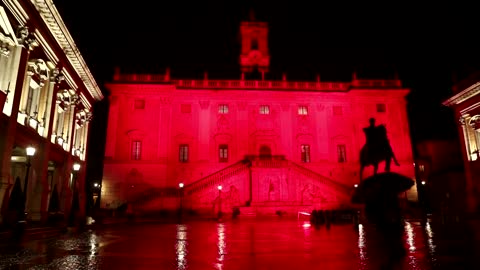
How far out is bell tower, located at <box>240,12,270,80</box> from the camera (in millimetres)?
48500

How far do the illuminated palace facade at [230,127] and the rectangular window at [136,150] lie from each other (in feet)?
0.39

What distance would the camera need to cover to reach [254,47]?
4912 cm

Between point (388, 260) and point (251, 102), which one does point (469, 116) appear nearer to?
point (251, 102)

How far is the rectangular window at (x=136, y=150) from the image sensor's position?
124 feet

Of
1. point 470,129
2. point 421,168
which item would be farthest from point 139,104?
point 421,168

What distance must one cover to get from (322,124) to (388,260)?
35.1 metres

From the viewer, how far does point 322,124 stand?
→ 133 ft

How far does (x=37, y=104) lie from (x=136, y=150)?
18.2 metres

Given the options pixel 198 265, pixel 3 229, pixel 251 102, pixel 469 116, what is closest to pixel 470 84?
pixel 469 116

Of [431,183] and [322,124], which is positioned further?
[431,183]

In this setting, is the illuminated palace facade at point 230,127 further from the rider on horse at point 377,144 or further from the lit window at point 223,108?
the rider on horse at point 377,144

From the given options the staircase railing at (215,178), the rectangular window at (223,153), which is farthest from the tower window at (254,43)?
the staircase railing at (215,178)

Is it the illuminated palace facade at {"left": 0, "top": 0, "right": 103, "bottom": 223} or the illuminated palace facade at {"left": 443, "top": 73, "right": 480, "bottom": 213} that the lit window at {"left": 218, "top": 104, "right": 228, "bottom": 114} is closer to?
the illuminated palace facade at {"left": 0, "top": 0, "right": 103, "bottom": 223}

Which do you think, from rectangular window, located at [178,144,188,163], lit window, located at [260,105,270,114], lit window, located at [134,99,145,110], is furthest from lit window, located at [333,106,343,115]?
lit window, located at [134,99,145,110]
